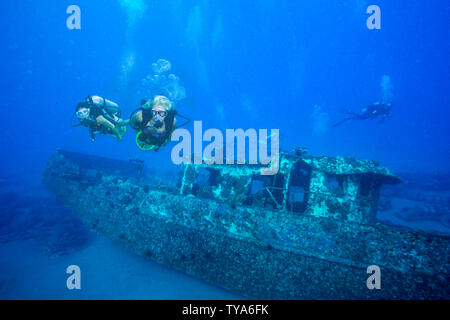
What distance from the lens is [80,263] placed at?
7.11m

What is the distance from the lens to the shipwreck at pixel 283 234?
12.5 ft

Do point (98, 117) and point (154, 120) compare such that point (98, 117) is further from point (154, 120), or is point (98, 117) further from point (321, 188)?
point (321, 188)

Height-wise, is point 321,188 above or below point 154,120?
below

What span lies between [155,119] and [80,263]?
6622mm

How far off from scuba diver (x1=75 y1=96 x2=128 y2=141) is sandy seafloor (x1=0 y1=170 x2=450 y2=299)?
4.33 m

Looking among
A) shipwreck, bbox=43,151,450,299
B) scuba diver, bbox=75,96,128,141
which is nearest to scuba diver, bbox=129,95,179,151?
scuba diver, bbox=75,96,128,141

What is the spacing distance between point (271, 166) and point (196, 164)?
7.83ft

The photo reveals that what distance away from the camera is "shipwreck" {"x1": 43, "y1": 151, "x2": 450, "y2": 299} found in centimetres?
380

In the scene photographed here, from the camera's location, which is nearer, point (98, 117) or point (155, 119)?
point (155, 119)

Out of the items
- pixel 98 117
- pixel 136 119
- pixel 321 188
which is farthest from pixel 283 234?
pixel 98 117

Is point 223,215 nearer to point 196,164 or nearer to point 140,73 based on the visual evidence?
point 196,164

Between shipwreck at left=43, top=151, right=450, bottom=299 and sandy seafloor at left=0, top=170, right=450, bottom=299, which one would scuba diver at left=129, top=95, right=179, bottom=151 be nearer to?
shipwreck at left=43, top=151, right=450, bottom=299
